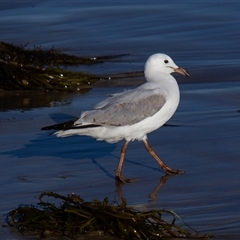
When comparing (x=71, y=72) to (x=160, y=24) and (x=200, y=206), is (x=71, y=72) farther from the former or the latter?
(x=200, y=206)

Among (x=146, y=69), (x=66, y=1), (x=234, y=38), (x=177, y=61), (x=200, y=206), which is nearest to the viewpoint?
(x=200, y=206)

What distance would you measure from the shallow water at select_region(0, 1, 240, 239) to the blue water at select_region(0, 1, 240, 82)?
19mm

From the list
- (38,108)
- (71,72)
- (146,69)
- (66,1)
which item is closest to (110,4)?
(66,1)

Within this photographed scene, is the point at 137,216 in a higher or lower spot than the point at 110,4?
lower

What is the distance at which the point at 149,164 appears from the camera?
22.0ft

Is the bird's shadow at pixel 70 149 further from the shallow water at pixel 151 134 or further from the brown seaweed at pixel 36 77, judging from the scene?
the brown seaweed at pixel 36 77

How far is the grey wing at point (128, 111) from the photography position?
656cm

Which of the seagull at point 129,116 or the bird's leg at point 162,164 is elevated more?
the seagull at point 129,116

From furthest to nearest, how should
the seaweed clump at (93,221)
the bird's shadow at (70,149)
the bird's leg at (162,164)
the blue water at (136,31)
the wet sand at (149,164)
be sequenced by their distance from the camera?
the blue water at (136,31)
the bird's shadow at (70,149)
the bird's leg at (162,164)
the wet sand at (149,164)
the seaweed clump at (93,221)

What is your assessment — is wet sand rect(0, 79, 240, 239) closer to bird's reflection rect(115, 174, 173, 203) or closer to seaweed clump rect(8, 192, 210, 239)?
bird's reflection rect(115, 174, 173, 203)

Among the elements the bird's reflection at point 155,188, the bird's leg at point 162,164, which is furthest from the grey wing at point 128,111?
the bird's reflection at point 155,188

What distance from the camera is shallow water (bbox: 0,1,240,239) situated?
5742 mm

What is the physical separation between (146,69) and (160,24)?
243 inches

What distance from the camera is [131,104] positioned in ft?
21.7
